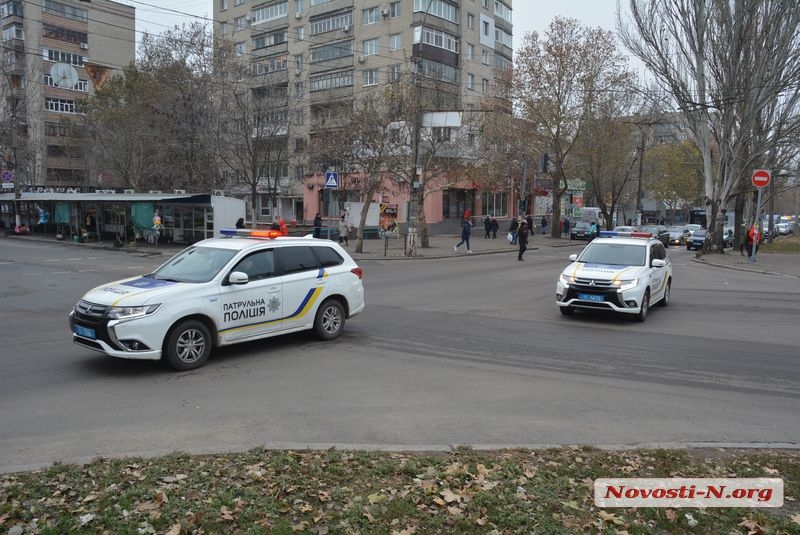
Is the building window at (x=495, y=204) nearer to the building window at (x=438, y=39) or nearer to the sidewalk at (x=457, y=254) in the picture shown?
the building window at (x=438, y=39)

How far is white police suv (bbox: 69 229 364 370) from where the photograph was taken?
7.52m

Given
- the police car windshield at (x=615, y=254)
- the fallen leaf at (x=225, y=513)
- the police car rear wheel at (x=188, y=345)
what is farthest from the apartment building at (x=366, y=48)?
the fallen leaf at (x=225, y=513)

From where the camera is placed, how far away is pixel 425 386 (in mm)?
7324

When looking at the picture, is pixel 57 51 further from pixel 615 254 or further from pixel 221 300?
pixel 221 300

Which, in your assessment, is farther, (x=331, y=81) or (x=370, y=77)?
(x=331, y=81)

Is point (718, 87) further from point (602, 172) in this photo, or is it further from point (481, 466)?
point (481, 466)

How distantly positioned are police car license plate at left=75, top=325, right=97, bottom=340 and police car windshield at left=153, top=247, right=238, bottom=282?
4.09 feet

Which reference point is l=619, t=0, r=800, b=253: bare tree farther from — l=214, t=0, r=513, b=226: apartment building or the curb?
l=214, t=0, r=513, b=226: apartment building

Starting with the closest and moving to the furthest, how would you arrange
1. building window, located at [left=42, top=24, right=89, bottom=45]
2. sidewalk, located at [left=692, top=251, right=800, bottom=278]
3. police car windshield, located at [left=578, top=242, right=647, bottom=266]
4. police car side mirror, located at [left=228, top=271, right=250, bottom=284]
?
police car side mirror, located at [left=228, top=271, right=250, bottom=284]
police car windshield, located at [left=578, top=242, right=647, bottom=266]
sidewalk, located at [left=692, top=251, right=800, bottom=278]
building window, located at [left=42, top=24, right=89, bottom=45]

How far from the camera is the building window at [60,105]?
219 ft

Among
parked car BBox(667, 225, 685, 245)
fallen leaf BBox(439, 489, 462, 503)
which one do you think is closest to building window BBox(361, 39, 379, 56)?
parked car BBox(667, 225, 685, 245)

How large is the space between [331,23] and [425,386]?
50.9 m

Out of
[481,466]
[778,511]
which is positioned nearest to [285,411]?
[481,466]

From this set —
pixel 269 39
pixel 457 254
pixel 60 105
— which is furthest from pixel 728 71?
pixel 60 105
